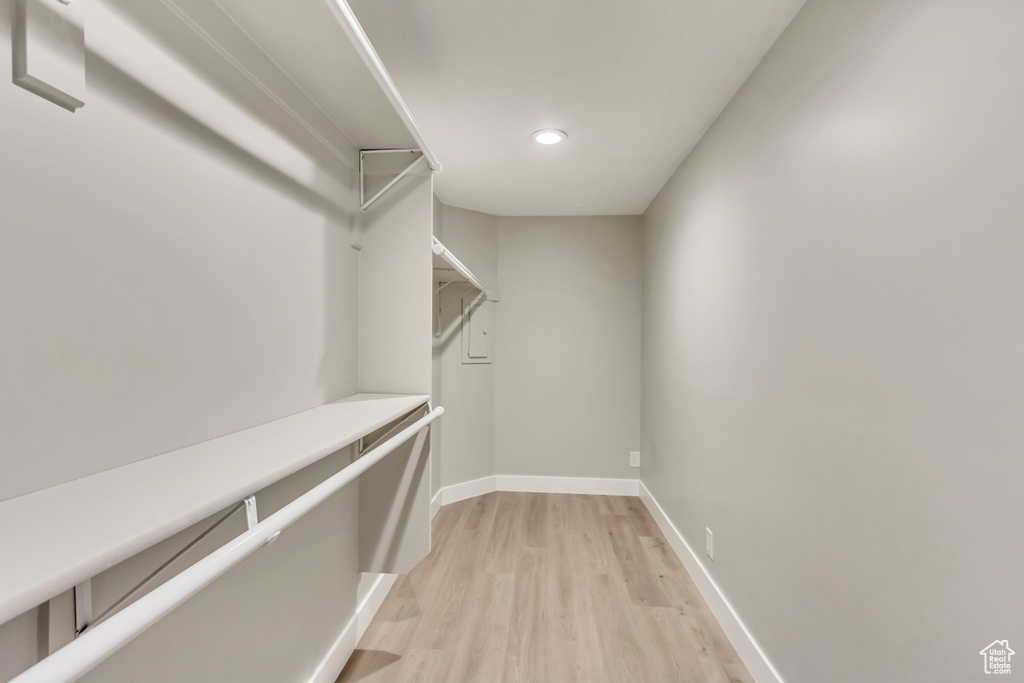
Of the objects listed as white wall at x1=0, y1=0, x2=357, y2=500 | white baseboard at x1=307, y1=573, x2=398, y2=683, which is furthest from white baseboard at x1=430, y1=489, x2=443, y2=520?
white wall at x1=0, y1=0, x2=357, y2=500

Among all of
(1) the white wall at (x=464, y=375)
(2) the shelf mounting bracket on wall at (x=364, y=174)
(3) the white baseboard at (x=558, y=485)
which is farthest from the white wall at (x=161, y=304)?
(3) the white baseboard at (x=558, y=485)

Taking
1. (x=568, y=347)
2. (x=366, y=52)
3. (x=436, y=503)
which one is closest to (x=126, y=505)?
(x=366, y=52)

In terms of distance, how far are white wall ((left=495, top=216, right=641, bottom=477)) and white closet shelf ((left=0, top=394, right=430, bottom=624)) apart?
2.78 m

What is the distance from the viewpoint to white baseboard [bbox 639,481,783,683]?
5.07 feet

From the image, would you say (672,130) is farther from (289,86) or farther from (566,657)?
(566,657)

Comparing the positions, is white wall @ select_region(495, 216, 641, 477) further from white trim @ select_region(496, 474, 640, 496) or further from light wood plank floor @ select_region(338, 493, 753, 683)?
light wood plank floor @ select_region(338, 493, 753, 683)

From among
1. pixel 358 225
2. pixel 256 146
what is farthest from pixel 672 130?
pixel 256 146

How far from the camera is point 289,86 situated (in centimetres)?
121

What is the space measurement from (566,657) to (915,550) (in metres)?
1.29

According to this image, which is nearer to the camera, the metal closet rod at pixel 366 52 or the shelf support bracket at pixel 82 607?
the shelf support bracket at pixel 82 607

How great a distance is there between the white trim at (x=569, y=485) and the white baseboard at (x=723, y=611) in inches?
28.4

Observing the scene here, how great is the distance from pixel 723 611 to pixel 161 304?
2.23 meters

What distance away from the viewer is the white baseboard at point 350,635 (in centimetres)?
→ 148

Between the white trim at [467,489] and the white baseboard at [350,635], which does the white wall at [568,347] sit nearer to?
the white trim at [467,489]
